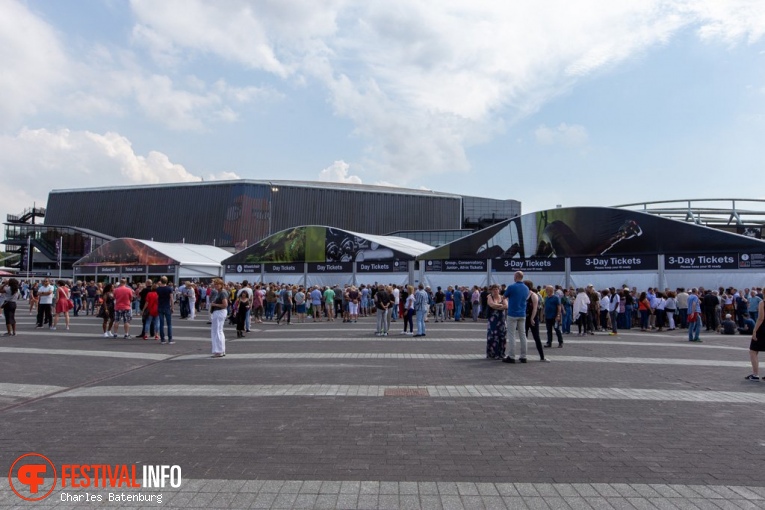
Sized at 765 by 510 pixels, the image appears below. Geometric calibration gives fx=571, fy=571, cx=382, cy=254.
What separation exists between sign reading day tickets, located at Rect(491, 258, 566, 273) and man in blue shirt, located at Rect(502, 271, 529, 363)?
17755 mm

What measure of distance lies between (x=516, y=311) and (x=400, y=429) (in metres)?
5.79

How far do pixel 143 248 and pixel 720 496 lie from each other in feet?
151

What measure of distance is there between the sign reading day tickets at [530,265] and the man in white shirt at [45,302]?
2020 centimetres

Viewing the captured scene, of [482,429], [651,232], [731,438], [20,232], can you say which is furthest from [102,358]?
[20,232]

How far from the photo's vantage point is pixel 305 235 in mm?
37281

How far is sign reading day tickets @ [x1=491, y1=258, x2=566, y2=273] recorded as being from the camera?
2825 cm

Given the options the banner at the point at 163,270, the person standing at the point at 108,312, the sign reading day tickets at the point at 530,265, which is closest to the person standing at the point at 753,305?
the sign reading day tickets at the point at 530,265

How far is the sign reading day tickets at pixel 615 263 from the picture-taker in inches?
1007

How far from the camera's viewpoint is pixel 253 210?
3108 inches

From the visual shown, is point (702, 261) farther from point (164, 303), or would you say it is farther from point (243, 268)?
point (243, 268)

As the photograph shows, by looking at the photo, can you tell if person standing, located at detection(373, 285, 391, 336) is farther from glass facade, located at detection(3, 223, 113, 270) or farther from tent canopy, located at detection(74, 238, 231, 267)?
glass facade, located at detection(3, 223, 113, 270)

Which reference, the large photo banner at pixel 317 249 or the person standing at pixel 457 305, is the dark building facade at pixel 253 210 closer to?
the large photo banner at pixel 317 249

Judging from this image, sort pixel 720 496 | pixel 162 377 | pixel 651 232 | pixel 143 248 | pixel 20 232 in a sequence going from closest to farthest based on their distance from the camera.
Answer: pixel 720 496
pixel 162 377
pixel 651 232
pixel 143 248
pixel 20 232

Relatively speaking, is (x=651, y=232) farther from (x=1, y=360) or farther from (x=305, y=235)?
(x=1, y=360)
